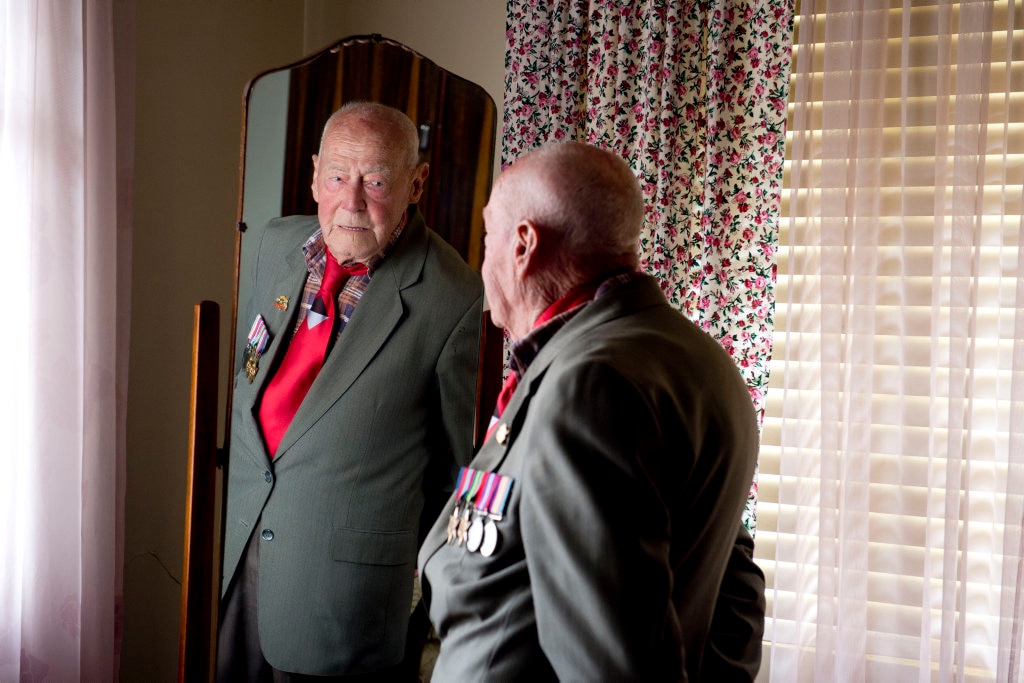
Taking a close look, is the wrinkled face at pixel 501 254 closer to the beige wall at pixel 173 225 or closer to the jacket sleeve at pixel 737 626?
the jacket sleeve at pixel 737 626

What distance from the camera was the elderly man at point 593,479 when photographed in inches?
39.0

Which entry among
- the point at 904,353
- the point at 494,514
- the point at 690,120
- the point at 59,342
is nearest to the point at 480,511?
the point at 494,514

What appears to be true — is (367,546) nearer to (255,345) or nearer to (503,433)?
(255,345)

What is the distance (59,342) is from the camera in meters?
2.23

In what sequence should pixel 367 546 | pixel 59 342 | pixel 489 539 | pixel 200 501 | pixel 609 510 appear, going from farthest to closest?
pixel 59 342 → pixel 367 546 → pixel 200 501 → pixel 489 539 → pixel 609 510

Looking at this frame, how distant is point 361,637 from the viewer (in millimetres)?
1687

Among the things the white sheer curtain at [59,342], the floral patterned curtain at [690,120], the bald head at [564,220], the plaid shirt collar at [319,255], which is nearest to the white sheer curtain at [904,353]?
the floral patterned curtain at [690,120]

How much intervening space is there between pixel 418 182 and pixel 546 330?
2.21 feet

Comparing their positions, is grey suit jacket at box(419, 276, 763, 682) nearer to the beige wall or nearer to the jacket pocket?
the jacket pocket

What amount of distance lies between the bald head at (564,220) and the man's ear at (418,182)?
20.3 inches

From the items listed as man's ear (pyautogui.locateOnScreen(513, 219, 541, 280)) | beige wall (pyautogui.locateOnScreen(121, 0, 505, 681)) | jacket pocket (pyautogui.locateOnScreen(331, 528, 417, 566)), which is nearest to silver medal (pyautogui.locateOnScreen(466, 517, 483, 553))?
man's ear (pyautogui.locateOnScreen(513, 219, 541, 280))

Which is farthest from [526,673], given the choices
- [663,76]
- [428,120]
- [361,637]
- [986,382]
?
[663,76]

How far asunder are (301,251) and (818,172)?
1.65 meters

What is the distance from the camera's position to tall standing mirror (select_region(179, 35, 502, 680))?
5.11ft
